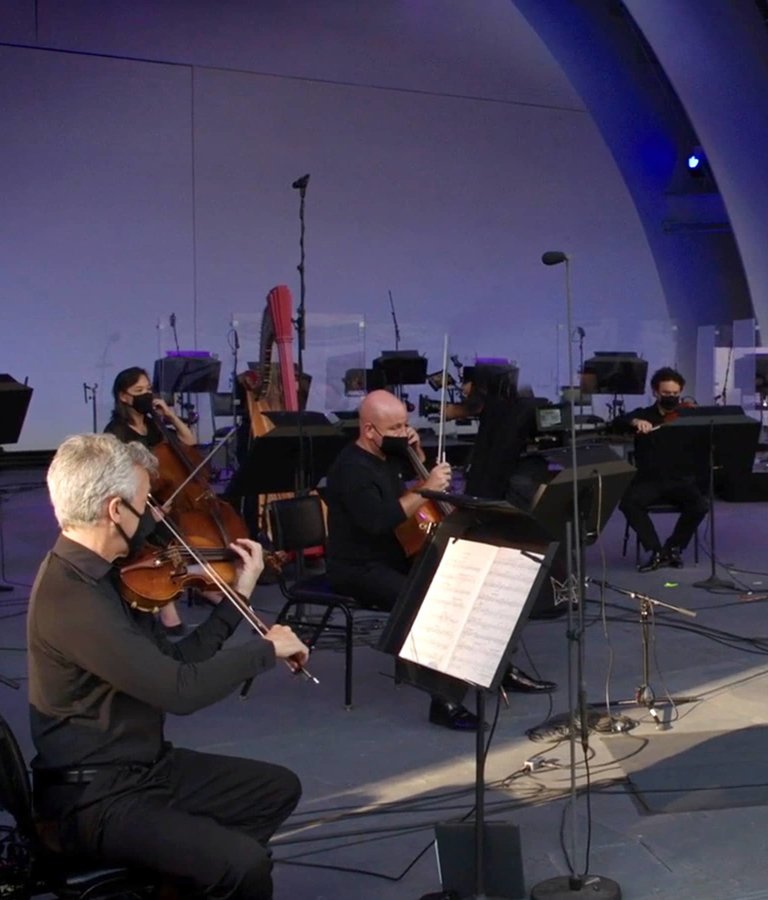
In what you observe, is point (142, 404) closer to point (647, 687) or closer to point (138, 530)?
point (647, 687)

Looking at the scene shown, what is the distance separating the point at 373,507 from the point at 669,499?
3665 millimetres

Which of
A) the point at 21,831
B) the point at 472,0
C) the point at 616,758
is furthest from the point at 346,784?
the point at 472,0

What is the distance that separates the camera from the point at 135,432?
6273 mm

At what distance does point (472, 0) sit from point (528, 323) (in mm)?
4283

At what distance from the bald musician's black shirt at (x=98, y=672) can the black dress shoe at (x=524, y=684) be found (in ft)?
8.41

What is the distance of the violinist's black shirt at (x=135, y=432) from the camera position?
6.20 m

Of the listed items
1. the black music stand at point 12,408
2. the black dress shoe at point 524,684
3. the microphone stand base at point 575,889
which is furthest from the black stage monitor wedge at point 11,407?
the microphone stand base at point 575,889

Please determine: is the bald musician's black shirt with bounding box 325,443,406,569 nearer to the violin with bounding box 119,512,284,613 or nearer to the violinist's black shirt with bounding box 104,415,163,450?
the violin with bounding box 119,512,284,613

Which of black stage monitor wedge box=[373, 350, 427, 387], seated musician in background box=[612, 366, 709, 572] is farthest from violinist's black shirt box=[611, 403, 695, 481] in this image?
black stage monitor wedge box=[373, 350, 427, 387]

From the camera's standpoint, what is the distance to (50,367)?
45.2 ft

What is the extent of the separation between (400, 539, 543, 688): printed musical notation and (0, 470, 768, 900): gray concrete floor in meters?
0.57

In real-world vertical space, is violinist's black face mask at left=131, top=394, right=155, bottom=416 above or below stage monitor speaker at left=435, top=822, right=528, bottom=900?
above

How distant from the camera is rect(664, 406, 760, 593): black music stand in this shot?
724 centimetres

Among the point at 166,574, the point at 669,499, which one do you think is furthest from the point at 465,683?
the point at 669,499
